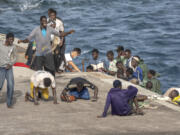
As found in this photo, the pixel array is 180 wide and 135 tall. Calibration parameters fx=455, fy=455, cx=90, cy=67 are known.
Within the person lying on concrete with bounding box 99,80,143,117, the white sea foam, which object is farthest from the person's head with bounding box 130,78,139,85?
the white sea foam

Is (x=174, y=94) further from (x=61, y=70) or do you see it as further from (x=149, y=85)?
(x=61, y=70)

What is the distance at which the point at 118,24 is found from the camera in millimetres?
36906

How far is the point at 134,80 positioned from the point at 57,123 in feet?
20.5

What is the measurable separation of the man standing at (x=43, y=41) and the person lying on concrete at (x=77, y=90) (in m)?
1.04

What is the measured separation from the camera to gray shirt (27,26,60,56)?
12369 mm

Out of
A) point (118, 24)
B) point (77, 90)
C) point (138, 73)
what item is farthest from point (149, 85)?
point (118, 24)

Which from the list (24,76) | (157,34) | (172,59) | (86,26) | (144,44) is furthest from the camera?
(86,26)

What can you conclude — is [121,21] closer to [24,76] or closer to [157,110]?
[24,76]

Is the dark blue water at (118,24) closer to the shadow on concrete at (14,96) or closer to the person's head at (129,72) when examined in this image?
the person's head at (129,72)

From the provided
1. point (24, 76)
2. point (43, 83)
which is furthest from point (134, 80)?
point (43, 83)

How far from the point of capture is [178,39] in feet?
104

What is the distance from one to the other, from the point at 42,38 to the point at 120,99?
3.22 metres

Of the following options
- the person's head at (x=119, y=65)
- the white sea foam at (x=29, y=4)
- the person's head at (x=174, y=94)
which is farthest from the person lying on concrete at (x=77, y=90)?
the white sea foam at (x=29, y=4)

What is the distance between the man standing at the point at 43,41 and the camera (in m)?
12.3
